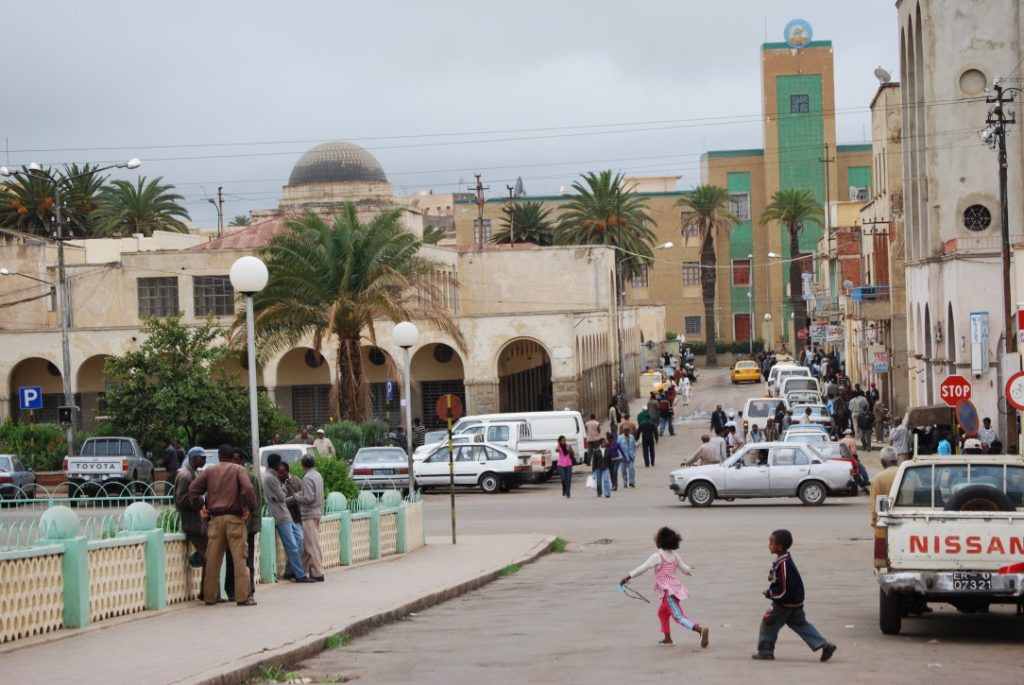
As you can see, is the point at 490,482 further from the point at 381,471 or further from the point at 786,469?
the point at 786,469

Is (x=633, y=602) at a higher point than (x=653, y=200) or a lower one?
lower

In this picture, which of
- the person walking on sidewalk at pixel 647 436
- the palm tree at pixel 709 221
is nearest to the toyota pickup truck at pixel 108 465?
the person walking on sidewalk at pixel 647 436

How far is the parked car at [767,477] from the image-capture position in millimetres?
31766

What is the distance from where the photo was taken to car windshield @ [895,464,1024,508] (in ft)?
46.9

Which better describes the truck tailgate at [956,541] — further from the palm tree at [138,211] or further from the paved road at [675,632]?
the palm tree at [138,211]

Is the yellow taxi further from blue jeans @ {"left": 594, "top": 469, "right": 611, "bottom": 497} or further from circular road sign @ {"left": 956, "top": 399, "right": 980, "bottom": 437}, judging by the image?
circular road sign @ {"left": 956, "top": 399, "right": 980, "bottom": 437}

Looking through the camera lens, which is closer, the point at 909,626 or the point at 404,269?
the point at 909,626

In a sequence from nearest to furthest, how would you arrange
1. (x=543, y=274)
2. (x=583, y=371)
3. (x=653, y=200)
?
(x=583, y=371) < (x=543, y=274) < (x=653, y=200)

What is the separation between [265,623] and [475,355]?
4298cm

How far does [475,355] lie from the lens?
5647 centimetres

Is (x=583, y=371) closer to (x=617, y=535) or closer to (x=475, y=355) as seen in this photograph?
(x=475, y=355)

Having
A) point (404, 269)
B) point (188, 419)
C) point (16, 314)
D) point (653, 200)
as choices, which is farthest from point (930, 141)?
point (653, 200)

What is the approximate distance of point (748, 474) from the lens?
3206 cm

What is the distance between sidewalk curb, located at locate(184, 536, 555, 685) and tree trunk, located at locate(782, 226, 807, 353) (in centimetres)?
8487
